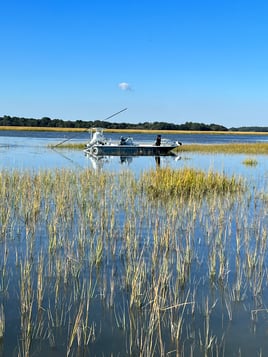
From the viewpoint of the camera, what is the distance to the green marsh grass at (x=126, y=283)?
461cm

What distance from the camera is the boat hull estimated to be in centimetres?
3334

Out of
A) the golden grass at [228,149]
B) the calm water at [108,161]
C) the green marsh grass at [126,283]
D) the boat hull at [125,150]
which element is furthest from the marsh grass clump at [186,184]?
the golden grass at [228,149]

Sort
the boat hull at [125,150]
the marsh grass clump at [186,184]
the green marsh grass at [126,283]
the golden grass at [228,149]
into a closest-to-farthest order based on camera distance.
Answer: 1. the green marsh grass at [126,283]
2. the marsh grass clump at [186,184]
3. the boat hull at [125,150]
4. the golden grass at [228,149]

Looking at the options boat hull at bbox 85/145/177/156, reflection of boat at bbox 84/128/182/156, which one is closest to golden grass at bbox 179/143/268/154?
reflection of boat at bbox 84/128/182/156

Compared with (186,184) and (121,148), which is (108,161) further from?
(186,184)

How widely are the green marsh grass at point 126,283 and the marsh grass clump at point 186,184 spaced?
2204 mm

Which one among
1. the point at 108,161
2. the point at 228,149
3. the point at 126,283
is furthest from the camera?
the point at 228,149

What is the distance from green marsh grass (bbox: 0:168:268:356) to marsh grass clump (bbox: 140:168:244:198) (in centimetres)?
220

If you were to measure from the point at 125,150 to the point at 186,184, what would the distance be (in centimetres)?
1993

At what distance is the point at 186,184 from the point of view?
14.5 meters

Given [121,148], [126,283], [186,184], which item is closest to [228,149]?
[121,148]

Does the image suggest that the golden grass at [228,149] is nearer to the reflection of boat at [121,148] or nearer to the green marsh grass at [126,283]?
the reflection of boat at [121,148]

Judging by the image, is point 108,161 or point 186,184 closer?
point 186,184

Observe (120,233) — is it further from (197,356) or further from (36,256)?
(197,356)
